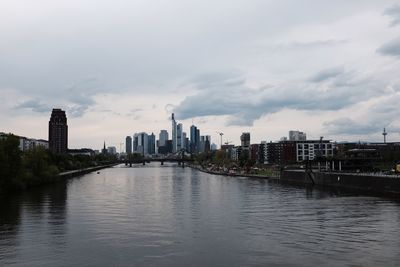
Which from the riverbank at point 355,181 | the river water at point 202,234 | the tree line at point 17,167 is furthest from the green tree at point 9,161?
the riverbank at point 355,181

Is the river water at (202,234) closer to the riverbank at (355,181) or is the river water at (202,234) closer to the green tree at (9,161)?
the riverbank at (355,181)

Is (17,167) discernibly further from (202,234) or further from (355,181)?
(355,181)

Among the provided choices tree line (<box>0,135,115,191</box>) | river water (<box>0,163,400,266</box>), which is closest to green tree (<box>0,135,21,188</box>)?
tree line (<box>0,135,115,191</box>)

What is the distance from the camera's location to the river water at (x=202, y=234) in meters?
29.6

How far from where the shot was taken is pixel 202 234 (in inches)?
1485

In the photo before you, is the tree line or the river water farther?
the tree line

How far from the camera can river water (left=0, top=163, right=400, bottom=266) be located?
29.6m

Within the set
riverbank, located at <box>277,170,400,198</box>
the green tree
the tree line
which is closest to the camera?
riverbank, located at <box>277,170,400,198</box>

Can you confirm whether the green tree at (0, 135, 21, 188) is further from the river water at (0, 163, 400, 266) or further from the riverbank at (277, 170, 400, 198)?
the riverbank at (277, 170, 400, 198)

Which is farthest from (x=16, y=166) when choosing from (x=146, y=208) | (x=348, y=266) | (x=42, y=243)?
(x=348, y=266)

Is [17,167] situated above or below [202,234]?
above

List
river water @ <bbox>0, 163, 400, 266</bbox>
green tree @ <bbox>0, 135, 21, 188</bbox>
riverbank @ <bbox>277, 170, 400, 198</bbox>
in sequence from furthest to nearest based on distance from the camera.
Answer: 1. green tree @ <bbox>0, 135, 21, 188</bbox>
2. riverbank @ <bbox>277, 170, 400, 198</bbox>
3. river water @ <bbox>0, 163, 400, 266</bbox>

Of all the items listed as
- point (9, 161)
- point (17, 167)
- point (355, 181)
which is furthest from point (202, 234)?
point (355, 181)

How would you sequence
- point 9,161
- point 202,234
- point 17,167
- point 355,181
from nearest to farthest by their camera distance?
point 202,234 → point 9,161 → point 17,167 → point 355,181
